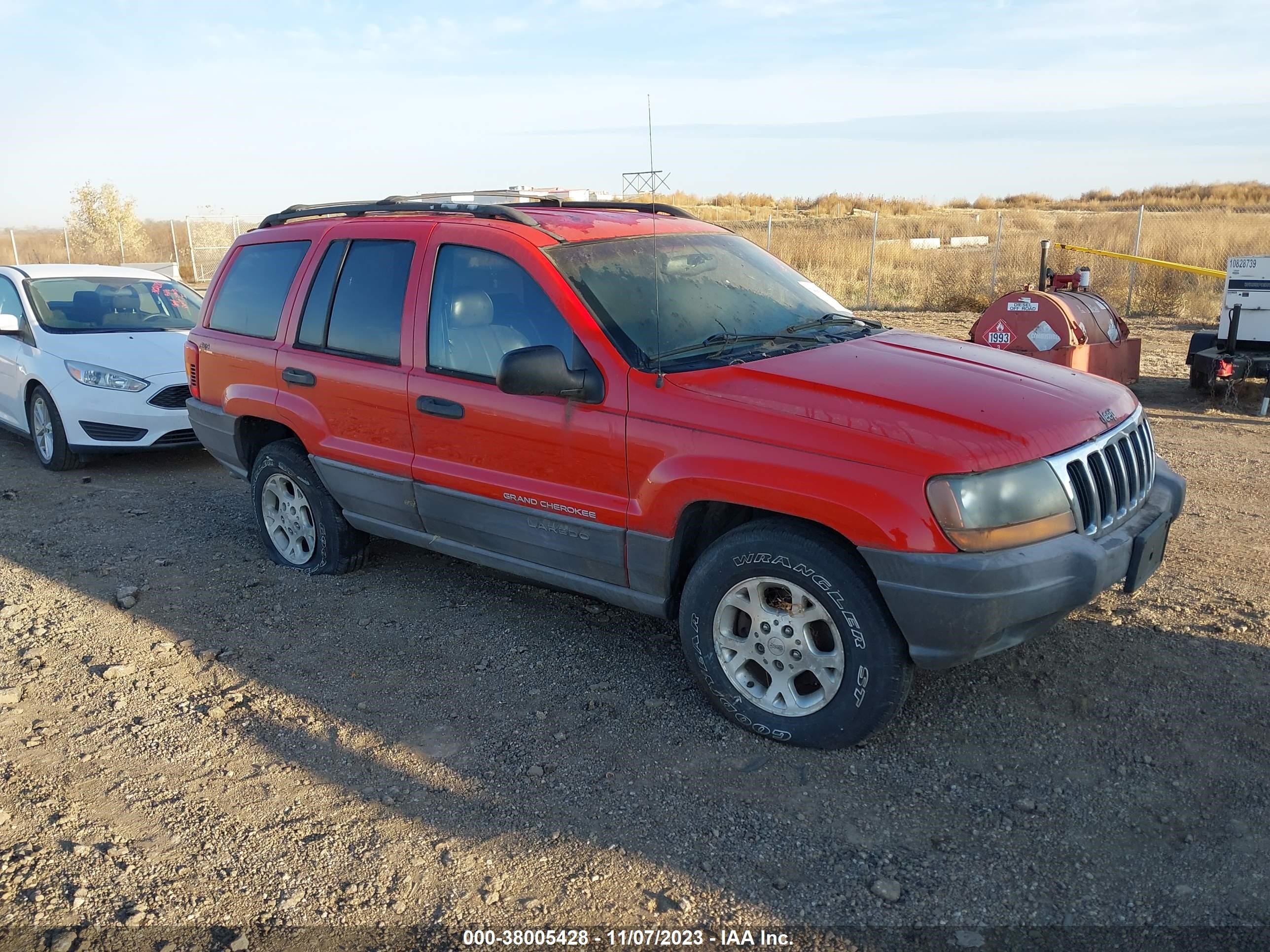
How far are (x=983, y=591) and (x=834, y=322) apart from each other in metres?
1.79

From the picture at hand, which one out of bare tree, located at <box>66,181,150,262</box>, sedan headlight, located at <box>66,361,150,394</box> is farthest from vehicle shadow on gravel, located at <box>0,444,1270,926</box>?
bare tree, located at <box>66,181,150,262</box>

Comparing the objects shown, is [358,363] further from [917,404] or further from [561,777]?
[917,404]

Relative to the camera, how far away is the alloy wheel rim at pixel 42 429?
8.12 metres

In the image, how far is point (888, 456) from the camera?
10.6ft

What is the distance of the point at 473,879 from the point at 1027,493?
2.14m

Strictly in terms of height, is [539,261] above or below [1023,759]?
above

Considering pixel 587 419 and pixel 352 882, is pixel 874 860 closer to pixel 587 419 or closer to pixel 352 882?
pixel 352 882

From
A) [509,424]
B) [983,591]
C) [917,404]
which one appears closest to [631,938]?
[983,591]

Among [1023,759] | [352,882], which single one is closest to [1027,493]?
[1023,759]

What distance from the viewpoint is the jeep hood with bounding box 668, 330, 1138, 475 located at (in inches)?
Result: 128

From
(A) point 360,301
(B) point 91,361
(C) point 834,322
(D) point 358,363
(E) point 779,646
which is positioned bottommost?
(E) point 779,646

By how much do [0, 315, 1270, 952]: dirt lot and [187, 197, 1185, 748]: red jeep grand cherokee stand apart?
42 cm

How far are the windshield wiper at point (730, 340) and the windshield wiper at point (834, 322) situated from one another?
10cm

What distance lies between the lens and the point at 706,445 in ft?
11.8
